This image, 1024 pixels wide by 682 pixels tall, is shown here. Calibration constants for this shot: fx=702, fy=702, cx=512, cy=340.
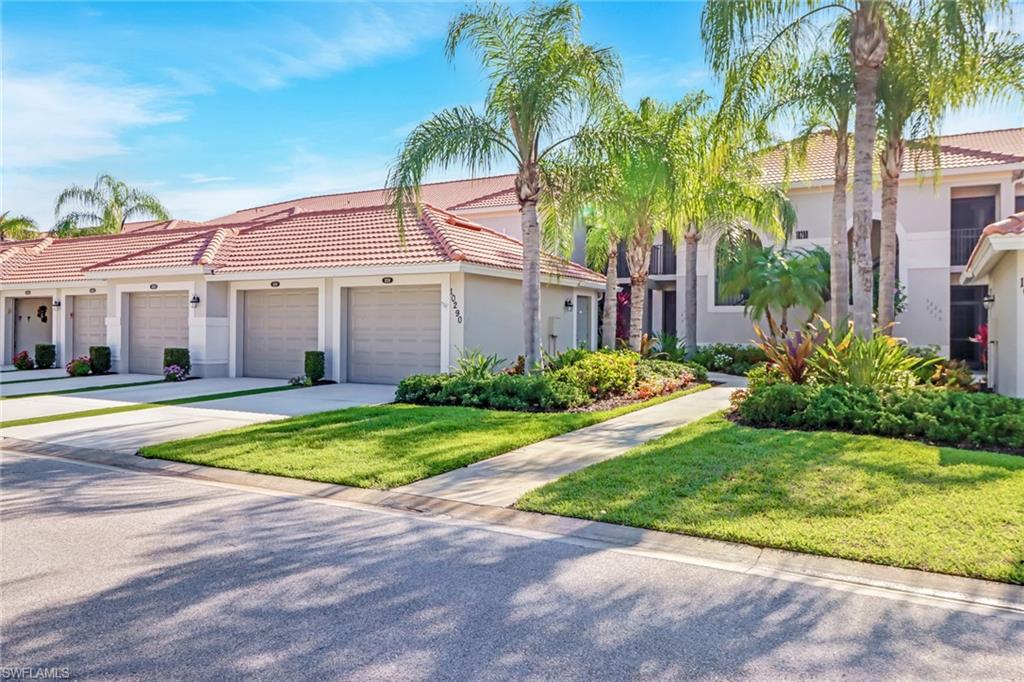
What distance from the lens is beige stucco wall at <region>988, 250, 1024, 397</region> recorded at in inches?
443

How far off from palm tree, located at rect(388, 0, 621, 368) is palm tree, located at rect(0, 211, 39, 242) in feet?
110

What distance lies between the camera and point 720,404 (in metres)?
13.3

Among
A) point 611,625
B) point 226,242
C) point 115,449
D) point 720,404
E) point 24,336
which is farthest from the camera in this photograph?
point 24,336

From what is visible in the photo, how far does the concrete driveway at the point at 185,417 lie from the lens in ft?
32.8

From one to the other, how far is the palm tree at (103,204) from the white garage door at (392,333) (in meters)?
22.9

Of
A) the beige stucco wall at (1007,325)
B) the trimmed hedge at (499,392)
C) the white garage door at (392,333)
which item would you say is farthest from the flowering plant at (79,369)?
the beige stucco wall at (1007,325)

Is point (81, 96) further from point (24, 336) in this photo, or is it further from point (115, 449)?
point (24, 336)

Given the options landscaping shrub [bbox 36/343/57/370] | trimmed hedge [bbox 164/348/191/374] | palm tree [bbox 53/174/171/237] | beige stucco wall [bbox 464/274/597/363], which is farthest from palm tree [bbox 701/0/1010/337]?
palm tree [bbox 53/174/171/237]

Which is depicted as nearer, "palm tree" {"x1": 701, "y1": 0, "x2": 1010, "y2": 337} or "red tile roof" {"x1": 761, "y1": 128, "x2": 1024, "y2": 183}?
"palm tree" {"x1": 701, "y1": 0, "x2": 1010, "y2": 337}

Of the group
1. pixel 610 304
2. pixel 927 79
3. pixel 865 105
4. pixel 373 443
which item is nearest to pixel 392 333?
pixel 610 304

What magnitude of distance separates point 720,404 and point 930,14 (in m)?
7.19

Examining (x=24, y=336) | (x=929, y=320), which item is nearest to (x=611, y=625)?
(x=929, y=320)

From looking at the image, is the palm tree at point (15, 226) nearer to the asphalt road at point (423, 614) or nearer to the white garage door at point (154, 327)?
the white garage door at point (154, 327)

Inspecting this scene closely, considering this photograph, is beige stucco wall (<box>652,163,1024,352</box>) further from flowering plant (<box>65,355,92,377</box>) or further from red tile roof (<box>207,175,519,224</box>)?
flowering plant (<box>65,355,92,377</box>)
